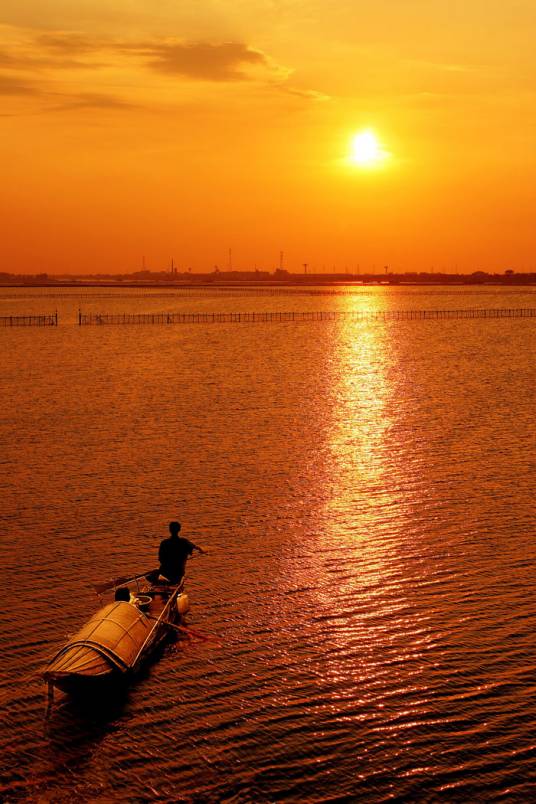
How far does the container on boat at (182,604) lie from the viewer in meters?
32.3

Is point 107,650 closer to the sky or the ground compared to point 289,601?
closer to the sky

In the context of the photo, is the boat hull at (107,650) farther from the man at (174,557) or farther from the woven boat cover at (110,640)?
the man at (174,557)

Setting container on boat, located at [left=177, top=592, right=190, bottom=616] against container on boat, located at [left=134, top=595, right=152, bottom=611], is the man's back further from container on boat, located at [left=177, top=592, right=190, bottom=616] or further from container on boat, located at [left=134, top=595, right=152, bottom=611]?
container on boat, located at [left=134, top=595, right=152, bottom=611]

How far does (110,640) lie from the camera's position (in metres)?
27.2

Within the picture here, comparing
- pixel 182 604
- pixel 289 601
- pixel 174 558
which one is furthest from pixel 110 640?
pixel 289 601

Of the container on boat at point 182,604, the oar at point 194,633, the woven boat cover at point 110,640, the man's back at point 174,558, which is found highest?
the man's back at point 174,558

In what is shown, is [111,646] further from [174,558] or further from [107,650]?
[174,558]

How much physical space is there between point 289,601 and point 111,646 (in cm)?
918

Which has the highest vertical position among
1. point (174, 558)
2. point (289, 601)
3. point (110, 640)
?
point (174, 558)

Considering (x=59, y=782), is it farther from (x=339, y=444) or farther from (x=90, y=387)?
(x=90, y=387)

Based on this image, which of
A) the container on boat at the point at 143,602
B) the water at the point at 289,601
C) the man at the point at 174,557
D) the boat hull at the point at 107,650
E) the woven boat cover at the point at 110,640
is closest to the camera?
the water at the point at 289,601

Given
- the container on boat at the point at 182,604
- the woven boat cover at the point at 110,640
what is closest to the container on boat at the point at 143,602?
the container on boat at the point at 182,604

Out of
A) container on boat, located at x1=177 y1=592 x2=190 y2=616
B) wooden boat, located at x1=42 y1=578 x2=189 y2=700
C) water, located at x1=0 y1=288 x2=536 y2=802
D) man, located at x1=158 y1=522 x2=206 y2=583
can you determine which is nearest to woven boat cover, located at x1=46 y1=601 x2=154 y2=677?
wooden boat, located at x1=42 y1=578 x2=189 y2=700

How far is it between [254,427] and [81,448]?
624 inches
